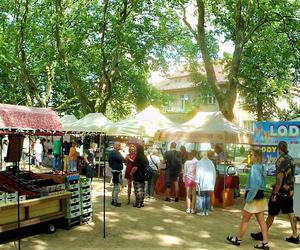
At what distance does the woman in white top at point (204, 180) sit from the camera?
34.7ft

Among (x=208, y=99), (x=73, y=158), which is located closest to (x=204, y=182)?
(x=73, y=158)

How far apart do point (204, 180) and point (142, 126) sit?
18.0 feet

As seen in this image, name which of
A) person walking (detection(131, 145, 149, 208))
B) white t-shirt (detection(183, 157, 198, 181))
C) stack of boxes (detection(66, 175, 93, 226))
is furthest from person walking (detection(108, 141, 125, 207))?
stack of boxes (detection(66, 175, 93, 226))

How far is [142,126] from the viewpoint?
15.7m

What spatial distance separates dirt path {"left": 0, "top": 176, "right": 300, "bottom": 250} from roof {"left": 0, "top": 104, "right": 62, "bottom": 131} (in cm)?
211

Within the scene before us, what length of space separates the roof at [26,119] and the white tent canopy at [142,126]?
7.55m

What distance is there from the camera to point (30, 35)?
27688 mm

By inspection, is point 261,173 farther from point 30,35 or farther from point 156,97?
point 156,97

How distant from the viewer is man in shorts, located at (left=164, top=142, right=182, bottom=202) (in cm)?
1212

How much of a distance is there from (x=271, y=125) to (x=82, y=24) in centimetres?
1506

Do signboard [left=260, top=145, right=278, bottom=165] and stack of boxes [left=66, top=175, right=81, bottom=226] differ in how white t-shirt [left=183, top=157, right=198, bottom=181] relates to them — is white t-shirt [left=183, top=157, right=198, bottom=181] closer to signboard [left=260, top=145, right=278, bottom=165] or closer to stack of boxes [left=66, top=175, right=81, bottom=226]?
signboard [left=260, top=145, right=278, bottom=165]

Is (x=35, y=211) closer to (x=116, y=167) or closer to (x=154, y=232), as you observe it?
(x=154, y=232)

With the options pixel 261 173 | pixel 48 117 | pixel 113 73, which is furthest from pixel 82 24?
pixel 261 173

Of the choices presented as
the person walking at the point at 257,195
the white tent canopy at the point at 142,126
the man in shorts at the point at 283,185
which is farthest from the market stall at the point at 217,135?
the person walking at the point at 257,195
